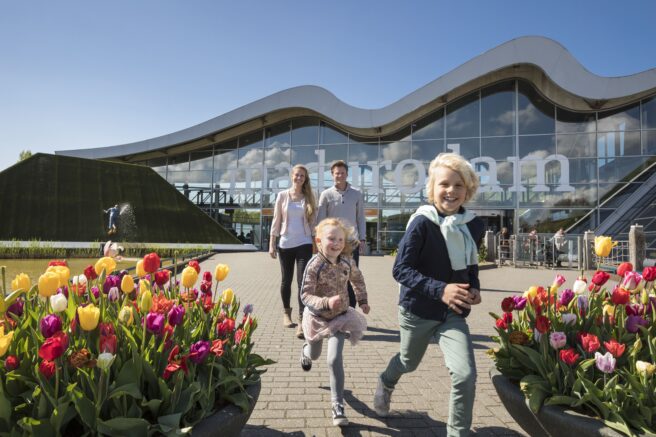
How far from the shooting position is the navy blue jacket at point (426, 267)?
7.61ft

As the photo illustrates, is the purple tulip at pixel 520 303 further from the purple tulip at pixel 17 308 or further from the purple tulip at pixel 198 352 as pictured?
the purple tulip at pixel 17 308

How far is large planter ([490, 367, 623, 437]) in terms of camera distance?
67.0 inches

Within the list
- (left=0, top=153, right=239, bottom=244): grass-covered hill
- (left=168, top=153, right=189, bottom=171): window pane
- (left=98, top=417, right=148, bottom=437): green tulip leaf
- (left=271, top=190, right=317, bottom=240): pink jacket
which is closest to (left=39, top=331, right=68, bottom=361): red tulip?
(left=98, top=417, right=148, bottom=437): green tulip leaf

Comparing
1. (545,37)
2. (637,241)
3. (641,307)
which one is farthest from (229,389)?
(545,37)

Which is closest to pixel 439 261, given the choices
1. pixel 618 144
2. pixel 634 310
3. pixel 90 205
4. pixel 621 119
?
pixel 634 310

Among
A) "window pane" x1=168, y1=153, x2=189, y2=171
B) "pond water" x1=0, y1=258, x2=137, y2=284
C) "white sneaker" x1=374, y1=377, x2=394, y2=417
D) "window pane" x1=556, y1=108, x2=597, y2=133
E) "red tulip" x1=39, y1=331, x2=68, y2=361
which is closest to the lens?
"red tulip" x1=39, y1=331, x2=68, y2=361

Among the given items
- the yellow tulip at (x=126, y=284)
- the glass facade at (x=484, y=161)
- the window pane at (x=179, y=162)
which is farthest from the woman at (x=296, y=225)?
the window pane at (x=179, y=162)

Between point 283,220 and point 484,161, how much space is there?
68.8ft

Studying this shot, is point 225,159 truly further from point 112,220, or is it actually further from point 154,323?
point 154,323

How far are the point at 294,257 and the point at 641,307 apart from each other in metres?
3.45

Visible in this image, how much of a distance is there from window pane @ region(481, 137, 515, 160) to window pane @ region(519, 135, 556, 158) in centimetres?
51

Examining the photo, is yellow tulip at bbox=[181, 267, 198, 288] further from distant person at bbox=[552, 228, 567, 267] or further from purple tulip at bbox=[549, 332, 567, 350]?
distant person at bbox=[552, 228, 567, 267]

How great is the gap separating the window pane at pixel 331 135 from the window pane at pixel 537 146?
10.4m

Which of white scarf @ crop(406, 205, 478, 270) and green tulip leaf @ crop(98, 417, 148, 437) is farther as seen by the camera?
white scarf @ crop(406, 205, 478, 270)
